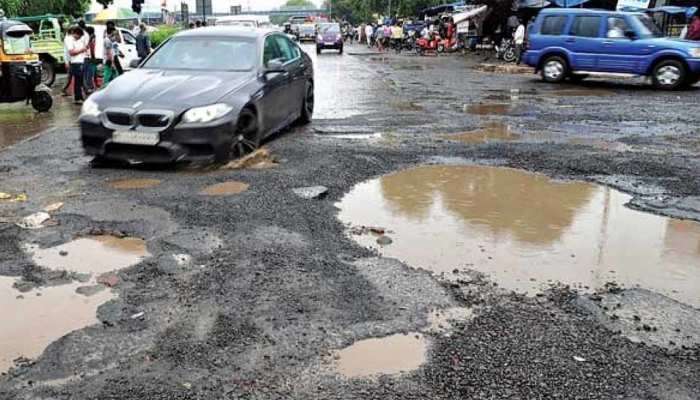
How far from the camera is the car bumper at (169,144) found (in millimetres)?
7211

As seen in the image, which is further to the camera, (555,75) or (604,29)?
(555,75)

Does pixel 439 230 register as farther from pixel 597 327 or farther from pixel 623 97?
pixel 623 97

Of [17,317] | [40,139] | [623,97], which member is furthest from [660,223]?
[623,97]

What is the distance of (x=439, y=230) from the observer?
568 centimetres

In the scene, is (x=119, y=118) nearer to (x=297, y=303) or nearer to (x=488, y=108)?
(x=297, y=303)

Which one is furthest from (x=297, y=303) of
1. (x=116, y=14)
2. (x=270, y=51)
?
(x=116, y=14)

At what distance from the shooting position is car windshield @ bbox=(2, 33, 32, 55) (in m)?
13.1

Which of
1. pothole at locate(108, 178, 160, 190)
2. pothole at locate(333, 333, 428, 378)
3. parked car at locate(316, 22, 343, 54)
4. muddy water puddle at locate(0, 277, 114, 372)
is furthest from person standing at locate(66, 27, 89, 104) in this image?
parked car at locate(316, 22, 343, 54)

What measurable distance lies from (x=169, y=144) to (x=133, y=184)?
62 centimetres

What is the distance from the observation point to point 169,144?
7199mm

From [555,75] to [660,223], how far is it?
1274 cm

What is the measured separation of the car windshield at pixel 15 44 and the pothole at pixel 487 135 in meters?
8.78

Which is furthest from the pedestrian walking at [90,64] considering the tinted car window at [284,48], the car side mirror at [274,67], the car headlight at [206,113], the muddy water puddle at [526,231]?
the muddy water puddle at [526,231]

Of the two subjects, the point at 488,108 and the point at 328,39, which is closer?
the point at 488,108
